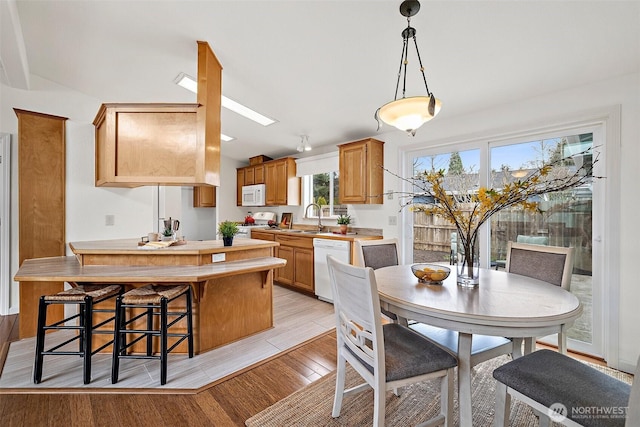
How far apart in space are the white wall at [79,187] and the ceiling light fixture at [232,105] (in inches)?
52.5

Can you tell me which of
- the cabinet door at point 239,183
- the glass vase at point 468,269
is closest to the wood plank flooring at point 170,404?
the glass vase at point 468,269

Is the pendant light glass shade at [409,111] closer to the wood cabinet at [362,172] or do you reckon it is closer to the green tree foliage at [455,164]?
the green tree foliage at [455,164]

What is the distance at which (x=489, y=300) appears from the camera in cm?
143

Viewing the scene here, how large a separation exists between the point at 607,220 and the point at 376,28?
235 cm

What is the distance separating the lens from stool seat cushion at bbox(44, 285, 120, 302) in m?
1.94

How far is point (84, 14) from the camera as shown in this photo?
2281 mm

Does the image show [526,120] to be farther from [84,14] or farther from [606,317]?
[84,14]

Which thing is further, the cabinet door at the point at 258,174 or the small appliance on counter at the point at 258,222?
the cabinet door at the point at 258,174

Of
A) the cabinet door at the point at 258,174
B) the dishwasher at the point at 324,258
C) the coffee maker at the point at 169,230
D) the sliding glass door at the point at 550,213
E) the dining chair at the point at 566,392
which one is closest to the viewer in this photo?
the dining chair at the point at 566,392

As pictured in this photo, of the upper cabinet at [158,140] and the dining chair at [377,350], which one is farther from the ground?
the upper cabinet at [158,140]

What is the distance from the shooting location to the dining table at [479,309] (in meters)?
1.22

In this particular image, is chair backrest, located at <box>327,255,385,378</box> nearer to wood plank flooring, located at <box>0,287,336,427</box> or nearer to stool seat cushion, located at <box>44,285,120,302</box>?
wood plank flooring, located at <box>0,287,336,427</box>

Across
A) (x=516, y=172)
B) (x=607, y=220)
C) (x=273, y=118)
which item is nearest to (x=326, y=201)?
(x=273, y=118)

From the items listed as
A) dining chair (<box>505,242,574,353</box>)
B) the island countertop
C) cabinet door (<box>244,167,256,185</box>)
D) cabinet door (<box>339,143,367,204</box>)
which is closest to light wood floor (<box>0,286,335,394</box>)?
the island countertop
